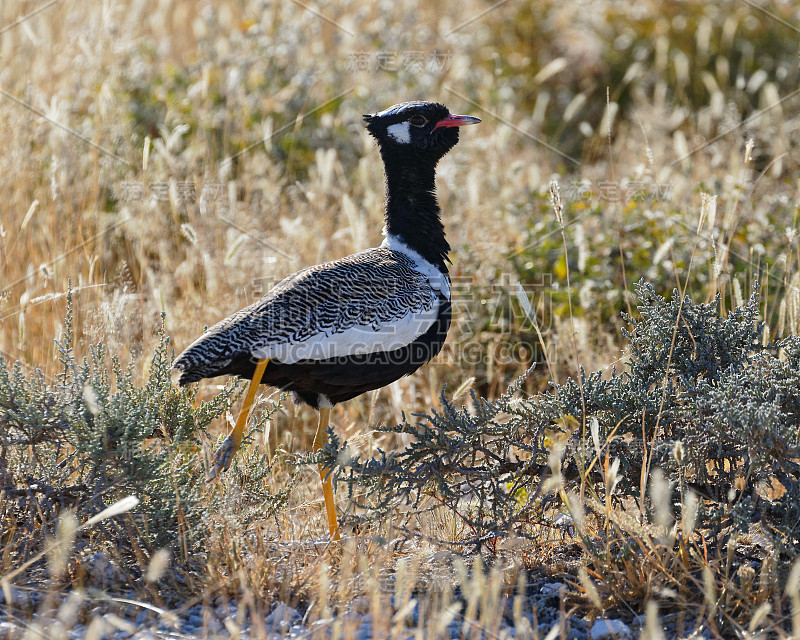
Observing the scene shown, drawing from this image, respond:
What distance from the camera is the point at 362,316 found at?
130 inches

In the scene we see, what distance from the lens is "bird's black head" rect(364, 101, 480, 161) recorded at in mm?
3756

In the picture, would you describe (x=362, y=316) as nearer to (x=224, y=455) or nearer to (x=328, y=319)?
(x=328, y=319)

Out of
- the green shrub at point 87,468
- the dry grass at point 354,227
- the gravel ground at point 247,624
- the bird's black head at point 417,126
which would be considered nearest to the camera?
the gravel ground at point 247,624

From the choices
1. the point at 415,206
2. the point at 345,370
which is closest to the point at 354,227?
the point at 415,206

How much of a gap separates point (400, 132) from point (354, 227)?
66cm

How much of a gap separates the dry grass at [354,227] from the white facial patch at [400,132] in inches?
30.4

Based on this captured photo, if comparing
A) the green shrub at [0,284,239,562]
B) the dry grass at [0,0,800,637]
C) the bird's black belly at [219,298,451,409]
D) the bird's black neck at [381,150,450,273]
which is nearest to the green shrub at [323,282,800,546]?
the dry grass at [0,0,800,637]

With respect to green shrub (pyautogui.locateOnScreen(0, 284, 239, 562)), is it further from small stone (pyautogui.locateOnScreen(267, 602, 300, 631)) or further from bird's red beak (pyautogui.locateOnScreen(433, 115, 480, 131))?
bird's red beak (pyautogui.locateOnScreen(433, 115, 480, 131))

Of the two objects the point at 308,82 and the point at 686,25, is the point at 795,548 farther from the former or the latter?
the point at 686,25

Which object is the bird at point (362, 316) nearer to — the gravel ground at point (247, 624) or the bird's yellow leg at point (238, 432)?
the bird's yellow leg at point (238, 432)

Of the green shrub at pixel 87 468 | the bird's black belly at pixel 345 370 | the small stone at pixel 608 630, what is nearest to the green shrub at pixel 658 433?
the bird's black belly at pixel 345 370

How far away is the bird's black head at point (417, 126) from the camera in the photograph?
12.3 feet

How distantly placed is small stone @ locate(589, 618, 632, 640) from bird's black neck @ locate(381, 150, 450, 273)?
5.61ft

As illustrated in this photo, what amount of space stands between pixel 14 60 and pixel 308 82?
2.19 metres
